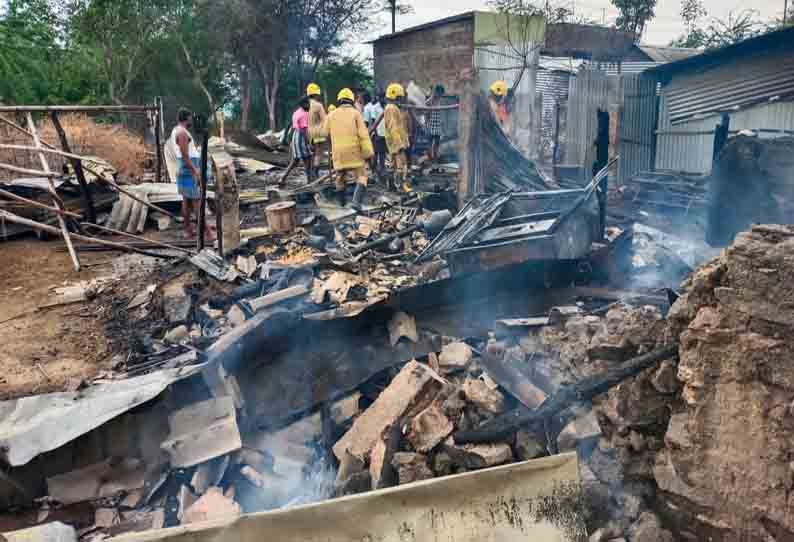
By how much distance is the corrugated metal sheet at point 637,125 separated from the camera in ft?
41.2

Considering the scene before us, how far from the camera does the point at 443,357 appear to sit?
429cm

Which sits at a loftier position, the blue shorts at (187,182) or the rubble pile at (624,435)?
the blue shorts at (187,182)

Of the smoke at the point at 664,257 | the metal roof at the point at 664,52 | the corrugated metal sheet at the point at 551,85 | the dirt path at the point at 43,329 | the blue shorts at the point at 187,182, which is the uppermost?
the metal roof at the point at 664,52

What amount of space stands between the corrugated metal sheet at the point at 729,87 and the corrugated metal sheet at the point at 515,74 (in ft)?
13.5

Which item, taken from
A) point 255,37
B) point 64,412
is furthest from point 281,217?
point 255,37

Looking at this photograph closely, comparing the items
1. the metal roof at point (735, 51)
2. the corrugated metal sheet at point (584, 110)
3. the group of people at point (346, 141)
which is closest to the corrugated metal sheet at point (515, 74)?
the corrugated metal sheet at point (584, 110)

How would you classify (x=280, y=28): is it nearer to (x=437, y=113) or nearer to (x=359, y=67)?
(x=359, y=67)

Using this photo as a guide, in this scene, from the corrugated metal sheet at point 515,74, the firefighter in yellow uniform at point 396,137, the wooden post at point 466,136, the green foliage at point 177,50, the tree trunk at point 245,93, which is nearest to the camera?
the wooden post at point 466,136

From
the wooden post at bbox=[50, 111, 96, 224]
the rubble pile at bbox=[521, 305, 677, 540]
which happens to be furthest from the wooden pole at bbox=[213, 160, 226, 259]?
the rubble pile at bbox=[521, 305, 677, 540]

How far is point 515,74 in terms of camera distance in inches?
812

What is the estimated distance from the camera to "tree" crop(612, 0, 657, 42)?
2586 cm

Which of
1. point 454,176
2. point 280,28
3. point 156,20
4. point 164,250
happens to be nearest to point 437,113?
point 454,176

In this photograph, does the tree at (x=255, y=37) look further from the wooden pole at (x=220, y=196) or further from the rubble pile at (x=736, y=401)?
the rubble pile at (x=736, y=401)

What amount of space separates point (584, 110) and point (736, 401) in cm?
1236
